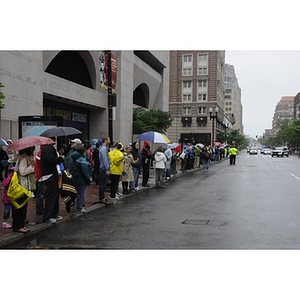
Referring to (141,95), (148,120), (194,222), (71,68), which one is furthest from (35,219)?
(141,95)

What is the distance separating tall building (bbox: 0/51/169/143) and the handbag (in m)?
5.17

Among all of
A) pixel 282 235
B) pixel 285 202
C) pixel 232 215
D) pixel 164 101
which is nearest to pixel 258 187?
pixel 285 202

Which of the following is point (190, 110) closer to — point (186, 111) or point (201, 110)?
point (186, 111)

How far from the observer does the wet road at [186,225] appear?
6.56m

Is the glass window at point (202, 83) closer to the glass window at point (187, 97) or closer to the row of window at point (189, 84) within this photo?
the row of window at point (189, 84)

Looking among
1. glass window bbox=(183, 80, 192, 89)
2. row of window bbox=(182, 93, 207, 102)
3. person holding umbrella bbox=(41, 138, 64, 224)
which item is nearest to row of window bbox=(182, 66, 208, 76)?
glass window bbox=(183, 80, 192, 89)

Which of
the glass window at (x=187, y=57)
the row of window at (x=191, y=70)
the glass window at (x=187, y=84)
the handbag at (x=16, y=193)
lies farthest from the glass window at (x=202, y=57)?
the handbag at (x=16, y=193)

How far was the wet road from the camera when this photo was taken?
656 cm

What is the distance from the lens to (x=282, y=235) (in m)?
7.09

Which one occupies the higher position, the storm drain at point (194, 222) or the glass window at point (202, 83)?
the glass window at point (202, 83)

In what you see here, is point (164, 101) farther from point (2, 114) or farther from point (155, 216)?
point (155, 216)

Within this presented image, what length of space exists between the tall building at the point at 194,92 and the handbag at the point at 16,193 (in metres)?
70.3

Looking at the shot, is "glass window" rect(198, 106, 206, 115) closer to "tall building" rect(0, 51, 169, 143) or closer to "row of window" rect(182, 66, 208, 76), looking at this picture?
"row of window" rect(182, 66, 208, 76)

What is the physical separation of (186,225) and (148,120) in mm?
25298
